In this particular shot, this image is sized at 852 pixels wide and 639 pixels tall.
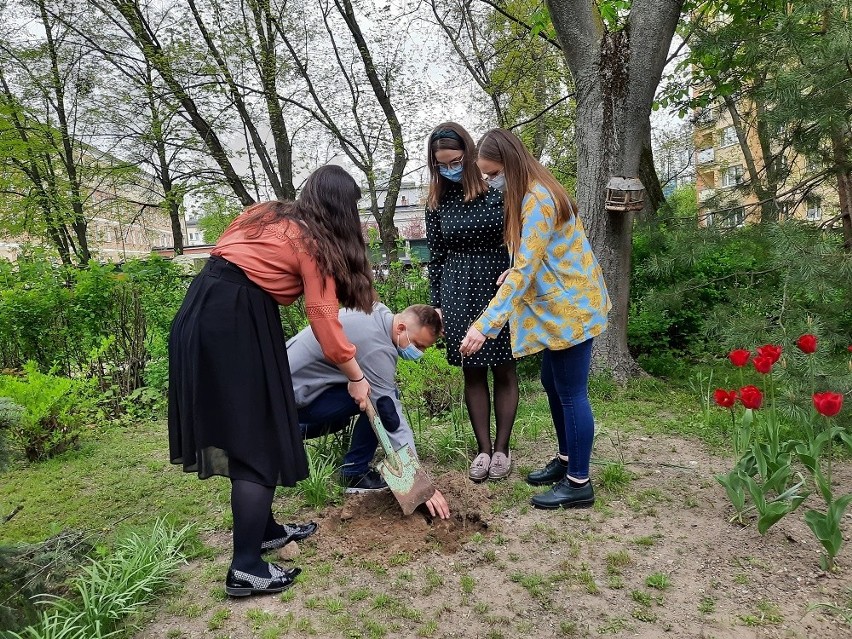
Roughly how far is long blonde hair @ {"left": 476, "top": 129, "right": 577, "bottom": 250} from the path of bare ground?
1.22 m

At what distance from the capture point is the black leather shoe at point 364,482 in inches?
109

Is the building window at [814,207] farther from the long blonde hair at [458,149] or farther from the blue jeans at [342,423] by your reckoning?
A: the blue jeans at [342,423]

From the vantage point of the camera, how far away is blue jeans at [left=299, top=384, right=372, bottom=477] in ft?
8.79

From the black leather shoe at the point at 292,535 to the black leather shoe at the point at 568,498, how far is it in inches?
39.2

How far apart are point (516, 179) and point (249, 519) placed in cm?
164

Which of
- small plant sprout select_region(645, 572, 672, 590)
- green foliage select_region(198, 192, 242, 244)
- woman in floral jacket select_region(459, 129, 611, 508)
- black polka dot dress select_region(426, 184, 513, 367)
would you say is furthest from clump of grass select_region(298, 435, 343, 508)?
green foliage select_region(198, 192, 242, 244)

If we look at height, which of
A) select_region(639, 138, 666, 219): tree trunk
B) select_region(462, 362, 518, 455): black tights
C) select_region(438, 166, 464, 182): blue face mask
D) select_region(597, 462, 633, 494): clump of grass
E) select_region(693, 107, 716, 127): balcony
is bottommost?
select_region(597, 462, 633, 494): clump of grass

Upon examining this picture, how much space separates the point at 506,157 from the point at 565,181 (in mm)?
11531

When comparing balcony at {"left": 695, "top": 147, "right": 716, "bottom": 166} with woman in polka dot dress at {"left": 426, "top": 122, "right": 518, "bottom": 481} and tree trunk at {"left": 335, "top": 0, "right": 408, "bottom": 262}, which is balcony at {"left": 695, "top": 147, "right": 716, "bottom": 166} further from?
woman in polka dot dress at {"left": 426, "top": 122, "right": 518, "bottom": 481}

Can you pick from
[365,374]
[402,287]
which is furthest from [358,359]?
[402,287]

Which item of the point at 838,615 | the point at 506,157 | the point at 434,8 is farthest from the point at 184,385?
the point at 434,8

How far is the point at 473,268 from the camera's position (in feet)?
9.34

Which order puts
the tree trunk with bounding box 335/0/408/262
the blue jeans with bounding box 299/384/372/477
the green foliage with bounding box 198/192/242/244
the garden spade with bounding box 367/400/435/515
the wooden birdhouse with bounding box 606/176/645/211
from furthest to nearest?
the green foliage with bounding box 198/192/242/244 < the tree trunk with bounding box 335/0/408/262 < the wooden birdhouse with bounding box 606/176/645/211 < the blue jeans with bounding box 299/384/372/477 < the garden spade with bounding box 367/400/435/515

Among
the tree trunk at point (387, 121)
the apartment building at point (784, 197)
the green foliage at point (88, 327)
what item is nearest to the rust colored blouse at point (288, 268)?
the apartment building at point (784, 197)
